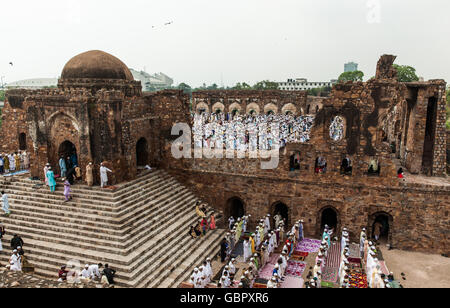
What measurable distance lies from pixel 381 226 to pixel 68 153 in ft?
44.0

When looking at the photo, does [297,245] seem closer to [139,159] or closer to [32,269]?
[139,159]

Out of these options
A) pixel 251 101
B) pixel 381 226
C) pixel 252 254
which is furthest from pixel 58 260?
pixel 251 101

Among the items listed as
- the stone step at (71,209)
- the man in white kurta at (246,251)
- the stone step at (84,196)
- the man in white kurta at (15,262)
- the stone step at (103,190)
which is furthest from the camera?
the stone step at (103,190)

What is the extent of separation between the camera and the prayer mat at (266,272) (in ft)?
34.3

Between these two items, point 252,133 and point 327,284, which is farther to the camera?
point 252,133

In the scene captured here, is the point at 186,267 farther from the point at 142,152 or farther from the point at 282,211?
the point at 142,152

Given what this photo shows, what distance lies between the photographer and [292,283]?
10031 millimetres

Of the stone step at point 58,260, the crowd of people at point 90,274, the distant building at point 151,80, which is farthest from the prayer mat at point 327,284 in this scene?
the distant building at point 151,80

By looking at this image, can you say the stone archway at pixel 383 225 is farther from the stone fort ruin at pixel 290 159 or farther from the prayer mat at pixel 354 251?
the prayer mat at pixel 354 251

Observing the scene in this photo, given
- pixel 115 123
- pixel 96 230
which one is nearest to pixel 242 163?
pixel 115 123

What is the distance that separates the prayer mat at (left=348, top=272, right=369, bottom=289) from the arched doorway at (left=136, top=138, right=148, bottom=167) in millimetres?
9777

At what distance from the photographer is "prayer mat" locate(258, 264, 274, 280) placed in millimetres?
10461

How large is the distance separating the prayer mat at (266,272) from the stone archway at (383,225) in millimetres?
4764

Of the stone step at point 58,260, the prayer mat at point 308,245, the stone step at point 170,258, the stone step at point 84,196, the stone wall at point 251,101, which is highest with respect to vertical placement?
the stone wall at point 251,101
